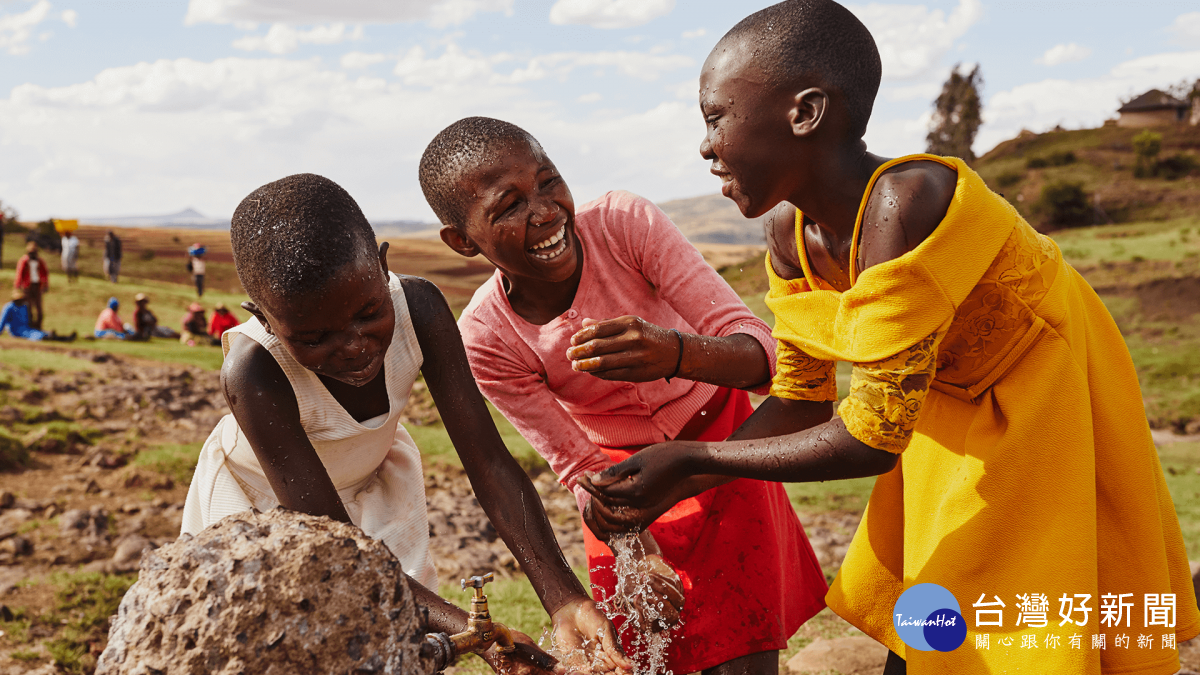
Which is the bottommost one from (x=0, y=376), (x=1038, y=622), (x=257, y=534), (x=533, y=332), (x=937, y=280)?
(x=0, y=376)

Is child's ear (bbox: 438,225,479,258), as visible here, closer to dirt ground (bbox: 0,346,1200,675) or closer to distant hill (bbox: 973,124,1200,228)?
dirt ground (bbox: 0,346,1200,675)

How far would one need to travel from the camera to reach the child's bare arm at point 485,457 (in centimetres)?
221

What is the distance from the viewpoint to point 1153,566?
1.98 meters

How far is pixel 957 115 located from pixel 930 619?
137 ft

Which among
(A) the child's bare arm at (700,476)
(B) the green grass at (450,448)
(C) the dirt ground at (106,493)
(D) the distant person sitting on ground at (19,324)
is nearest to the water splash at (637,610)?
(A) the child's bare arm at (700,476)

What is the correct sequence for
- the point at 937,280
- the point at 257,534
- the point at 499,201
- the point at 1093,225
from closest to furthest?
1. the point at 257,534
2. the point at 937,280
3. the point at 499,201
4. the point at 1093,225

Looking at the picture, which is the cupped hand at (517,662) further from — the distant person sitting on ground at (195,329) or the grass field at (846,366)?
the distant person sitting on ground at (195,329)

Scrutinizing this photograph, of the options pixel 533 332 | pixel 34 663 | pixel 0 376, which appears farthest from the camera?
pixel 0 376

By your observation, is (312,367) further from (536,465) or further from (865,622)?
(536,465)

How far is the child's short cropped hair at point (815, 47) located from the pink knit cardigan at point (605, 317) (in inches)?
26.7

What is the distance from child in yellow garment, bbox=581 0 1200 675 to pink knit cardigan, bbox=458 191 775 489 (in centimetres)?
44

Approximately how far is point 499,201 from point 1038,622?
1560 mm

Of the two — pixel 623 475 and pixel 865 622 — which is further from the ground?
pixel 623 475

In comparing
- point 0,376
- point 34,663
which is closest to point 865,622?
point 34,663
